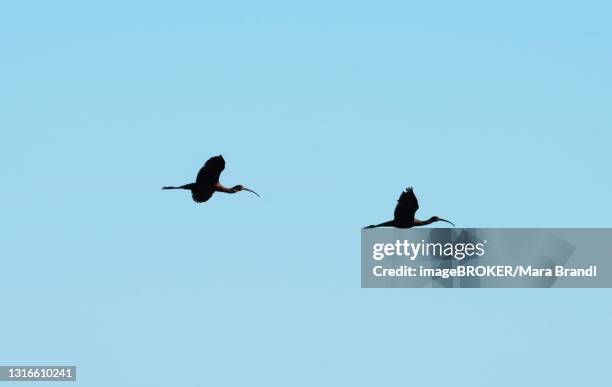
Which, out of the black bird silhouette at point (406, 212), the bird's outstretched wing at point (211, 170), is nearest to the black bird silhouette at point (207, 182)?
the bird's outstretched wing at point (211, 170)

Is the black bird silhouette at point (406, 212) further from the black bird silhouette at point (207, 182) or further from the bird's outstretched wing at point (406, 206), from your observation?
the black bird silhouette at point (207, 182)

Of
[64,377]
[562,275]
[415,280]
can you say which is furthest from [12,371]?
[562,275]

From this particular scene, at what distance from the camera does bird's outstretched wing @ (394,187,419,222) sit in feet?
305

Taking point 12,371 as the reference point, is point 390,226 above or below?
above

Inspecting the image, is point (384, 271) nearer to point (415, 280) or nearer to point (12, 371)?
point (415, 280)

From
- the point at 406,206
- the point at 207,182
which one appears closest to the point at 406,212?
the point at 406,206

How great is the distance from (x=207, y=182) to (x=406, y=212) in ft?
29.5

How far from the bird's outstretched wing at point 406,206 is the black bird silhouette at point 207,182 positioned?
24.5 ft

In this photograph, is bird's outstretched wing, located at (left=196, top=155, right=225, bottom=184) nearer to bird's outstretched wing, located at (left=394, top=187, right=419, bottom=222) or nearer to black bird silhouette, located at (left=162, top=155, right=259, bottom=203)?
black bird silhouette, located at (left=162, top=155, right=259, bottom=203)

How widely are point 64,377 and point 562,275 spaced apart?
20.8 metres

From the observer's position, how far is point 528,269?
92.8m

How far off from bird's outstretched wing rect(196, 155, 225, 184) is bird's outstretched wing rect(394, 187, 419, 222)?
8.05m

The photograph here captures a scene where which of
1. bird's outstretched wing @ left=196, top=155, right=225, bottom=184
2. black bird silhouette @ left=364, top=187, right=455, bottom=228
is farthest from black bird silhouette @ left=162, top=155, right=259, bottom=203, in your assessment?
black bird silhouette @ left=364, top=187, right=455, bottom=228

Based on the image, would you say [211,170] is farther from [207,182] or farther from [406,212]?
[406,212]
